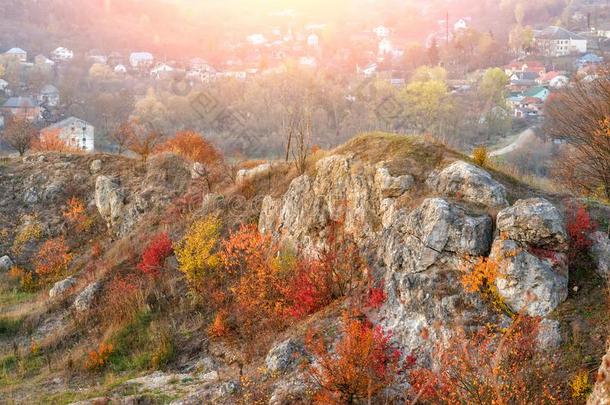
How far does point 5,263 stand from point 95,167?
464 cm

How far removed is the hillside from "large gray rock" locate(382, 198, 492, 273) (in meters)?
0.03

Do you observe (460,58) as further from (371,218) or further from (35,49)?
(371,218)

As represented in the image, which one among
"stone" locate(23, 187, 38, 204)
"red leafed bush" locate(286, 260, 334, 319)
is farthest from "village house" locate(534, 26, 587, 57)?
"red leafed bush" locate(286, 260, 334, 319)

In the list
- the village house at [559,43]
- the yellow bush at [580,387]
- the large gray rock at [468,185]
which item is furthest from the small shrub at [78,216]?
the village house at [559,43]

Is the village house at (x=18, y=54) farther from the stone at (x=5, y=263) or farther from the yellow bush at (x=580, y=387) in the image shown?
the yellow bush at (x=580, y=387)

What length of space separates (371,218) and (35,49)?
10178 centimetres

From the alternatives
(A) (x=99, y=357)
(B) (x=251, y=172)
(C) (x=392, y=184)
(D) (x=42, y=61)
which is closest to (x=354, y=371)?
(C) (x=392, y=184)

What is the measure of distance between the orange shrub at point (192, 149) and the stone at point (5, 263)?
656 centimetres

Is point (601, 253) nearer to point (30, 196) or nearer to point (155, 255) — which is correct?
point (155, 255)

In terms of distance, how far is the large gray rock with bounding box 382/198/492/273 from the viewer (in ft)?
31.8

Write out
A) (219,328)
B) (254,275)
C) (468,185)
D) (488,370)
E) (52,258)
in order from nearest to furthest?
1. (488,370)
2. (468,185)
3. (219,328)
4. (254,275)
5. (52,258)

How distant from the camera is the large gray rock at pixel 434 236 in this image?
970 centimetres

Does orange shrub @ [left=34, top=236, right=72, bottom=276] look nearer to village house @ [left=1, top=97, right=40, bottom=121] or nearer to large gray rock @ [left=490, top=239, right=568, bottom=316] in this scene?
large gray rock @ [left=490, top=239, right=568, bottom=316]

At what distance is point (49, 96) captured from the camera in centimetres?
7319
